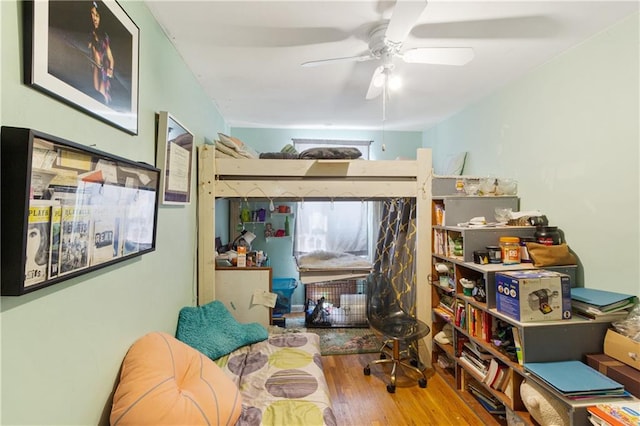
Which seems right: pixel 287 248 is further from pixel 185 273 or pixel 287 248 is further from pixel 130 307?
pixel 130 307

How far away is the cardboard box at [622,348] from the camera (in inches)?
61.5

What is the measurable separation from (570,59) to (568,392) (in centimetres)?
210

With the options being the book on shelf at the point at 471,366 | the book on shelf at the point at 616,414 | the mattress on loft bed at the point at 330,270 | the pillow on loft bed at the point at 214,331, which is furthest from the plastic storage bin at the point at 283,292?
the book on shelf at the point at 616,414

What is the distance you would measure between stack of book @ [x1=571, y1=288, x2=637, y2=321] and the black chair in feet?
3.53

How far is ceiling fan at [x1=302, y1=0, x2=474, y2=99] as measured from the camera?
1.43m

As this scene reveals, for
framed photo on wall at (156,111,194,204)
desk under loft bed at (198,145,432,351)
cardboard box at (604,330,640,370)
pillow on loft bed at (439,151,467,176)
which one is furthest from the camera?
pillow on loft bed at (439,151,467,176)

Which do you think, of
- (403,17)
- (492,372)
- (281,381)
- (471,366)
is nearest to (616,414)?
(492,372)

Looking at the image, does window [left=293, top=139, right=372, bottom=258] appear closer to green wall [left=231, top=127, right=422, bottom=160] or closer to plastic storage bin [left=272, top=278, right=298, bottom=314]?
green wall [left=231, top=127, right=422, bottom=160]

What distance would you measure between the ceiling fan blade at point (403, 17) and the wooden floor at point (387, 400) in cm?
239

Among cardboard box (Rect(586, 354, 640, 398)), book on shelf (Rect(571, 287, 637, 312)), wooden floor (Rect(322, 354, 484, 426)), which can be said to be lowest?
wooden floor (Rect(322, 354, 484, 426))

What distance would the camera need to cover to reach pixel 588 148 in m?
1.98

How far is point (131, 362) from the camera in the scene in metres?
1.27

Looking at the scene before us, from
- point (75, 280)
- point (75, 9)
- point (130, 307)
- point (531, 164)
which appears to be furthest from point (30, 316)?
point (531, 164)

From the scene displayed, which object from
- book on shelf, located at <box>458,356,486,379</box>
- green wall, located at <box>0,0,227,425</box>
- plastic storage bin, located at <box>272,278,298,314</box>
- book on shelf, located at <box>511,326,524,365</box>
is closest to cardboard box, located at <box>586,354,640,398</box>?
book on shelf, located at <box>511,326,524,365</box>
